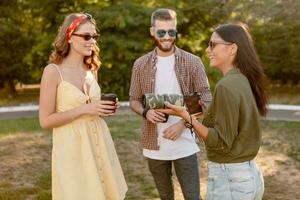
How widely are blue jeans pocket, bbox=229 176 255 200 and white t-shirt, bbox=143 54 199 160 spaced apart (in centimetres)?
125

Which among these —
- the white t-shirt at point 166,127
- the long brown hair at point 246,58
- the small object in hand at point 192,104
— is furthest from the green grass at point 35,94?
the long brown hair at point 246,58

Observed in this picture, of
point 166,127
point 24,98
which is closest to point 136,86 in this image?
point 166,127

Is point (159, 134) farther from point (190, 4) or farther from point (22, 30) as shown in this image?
point (22, 30)

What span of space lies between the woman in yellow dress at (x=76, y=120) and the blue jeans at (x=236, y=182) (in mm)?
846

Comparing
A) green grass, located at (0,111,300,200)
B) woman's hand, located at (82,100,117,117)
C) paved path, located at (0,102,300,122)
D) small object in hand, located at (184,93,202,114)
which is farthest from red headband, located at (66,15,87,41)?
paved path, located at (0,102,300,122)

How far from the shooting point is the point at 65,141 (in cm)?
335

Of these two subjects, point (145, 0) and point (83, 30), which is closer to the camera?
point (83, 30)

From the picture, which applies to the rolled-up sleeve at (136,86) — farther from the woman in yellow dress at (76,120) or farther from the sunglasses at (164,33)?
the woman in yellow dress at (76,120)

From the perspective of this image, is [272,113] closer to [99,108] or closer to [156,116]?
[156,116]

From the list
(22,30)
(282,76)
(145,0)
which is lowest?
(282,76)

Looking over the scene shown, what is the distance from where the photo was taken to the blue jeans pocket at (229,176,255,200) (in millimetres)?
2805

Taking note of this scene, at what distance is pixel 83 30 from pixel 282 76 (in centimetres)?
2100

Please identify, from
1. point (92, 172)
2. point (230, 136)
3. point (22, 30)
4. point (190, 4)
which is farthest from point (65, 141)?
point (22, 30)

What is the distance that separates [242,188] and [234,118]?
40 centimetres
